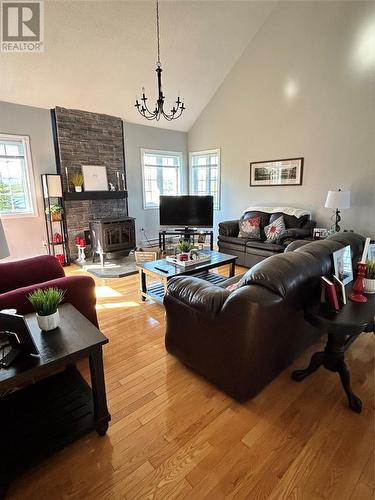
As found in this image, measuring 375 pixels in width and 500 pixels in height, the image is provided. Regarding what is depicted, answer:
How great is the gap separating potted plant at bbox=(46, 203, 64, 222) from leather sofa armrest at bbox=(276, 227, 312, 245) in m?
3.78

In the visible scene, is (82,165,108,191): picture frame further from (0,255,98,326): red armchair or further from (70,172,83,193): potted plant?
(0,255,98,326): red armchair

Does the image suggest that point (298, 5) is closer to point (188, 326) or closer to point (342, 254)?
point (342, 254)

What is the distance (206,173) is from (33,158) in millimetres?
3659

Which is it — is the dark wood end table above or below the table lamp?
below

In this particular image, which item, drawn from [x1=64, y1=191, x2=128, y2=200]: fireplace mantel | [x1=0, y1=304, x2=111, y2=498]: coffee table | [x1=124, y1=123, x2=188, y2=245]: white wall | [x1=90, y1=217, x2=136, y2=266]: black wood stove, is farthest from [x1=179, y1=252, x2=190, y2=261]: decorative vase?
[x1=124, y1=123, x2=188, y2=245]: white wall

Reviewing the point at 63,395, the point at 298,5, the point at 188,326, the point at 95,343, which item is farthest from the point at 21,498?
the point at 298,5

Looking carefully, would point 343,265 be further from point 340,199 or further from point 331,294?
point 340,199

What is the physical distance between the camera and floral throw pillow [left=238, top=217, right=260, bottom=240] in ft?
15.7

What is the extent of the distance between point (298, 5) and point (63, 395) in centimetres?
610

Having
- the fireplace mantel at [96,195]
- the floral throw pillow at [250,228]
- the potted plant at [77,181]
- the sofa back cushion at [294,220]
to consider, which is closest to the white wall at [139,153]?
the fireplace mantel at [96,195]

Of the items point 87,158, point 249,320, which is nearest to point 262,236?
point 249,320

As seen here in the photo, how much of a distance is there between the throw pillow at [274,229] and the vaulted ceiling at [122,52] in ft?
10.6

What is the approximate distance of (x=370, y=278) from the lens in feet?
6.06

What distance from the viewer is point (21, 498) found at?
50.2 inches
